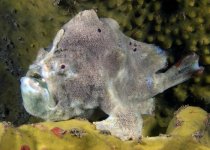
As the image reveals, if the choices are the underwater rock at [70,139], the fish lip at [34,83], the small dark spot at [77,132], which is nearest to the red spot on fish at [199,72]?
the underwater rock at [70,139]

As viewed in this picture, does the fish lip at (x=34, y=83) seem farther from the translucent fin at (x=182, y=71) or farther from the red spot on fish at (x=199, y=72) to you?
the red spot on fish at (x=199, y=72)

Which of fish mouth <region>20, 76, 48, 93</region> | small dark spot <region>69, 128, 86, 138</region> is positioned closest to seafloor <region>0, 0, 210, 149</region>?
fish mouth <region>20, 76, 48, 93</region>

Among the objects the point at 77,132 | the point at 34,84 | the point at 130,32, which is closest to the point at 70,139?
the point at 77,132

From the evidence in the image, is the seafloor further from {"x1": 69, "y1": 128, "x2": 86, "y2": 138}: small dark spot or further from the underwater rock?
{"x1": 69, "y1": 128, "x2": 86, "y2": 138}: small dark spot

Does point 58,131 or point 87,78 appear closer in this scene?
point 58,131

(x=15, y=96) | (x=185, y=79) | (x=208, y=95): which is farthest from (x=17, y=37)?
(x=208, y=95)

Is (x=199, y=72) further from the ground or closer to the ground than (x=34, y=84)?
further from the ground

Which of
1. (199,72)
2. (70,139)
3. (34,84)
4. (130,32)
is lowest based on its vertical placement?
(70,139)

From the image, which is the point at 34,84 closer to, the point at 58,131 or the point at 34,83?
the point at 34,83

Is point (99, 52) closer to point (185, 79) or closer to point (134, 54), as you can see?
point (134, 54)
